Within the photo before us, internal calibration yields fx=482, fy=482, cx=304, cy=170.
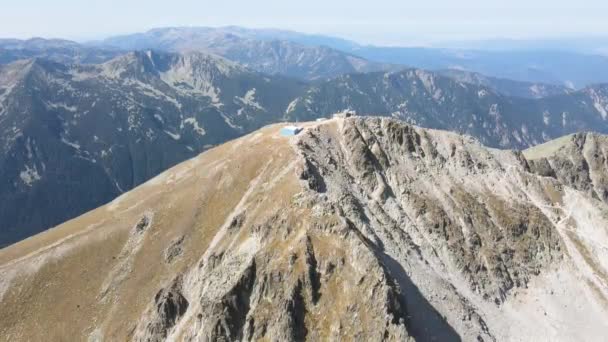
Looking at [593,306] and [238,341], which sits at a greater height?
[238,341]

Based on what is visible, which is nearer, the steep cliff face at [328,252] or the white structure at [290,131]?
the steep cliff face at [328,252]

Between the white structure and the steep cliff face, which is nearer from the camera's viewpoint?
the steep cliff face

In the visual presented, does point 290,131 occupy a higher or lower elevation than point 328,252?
higher

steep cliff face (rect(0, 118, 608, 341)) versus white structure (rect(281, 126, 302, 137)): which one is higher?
white structure (rect(281, 126, 302, 137))

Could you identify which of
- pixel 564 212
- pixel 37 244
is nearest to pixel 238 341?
pixel 37 244

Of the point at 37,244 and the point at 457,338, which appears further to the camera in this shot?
the point at 37,244

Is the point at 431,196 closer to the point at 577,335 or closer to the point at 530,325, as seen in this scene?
the point at 530,325

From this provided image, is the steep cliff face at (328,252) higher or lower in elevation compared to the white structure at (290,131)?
lower

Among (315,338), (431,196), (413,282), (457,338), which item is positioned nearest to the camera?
(315,338)
